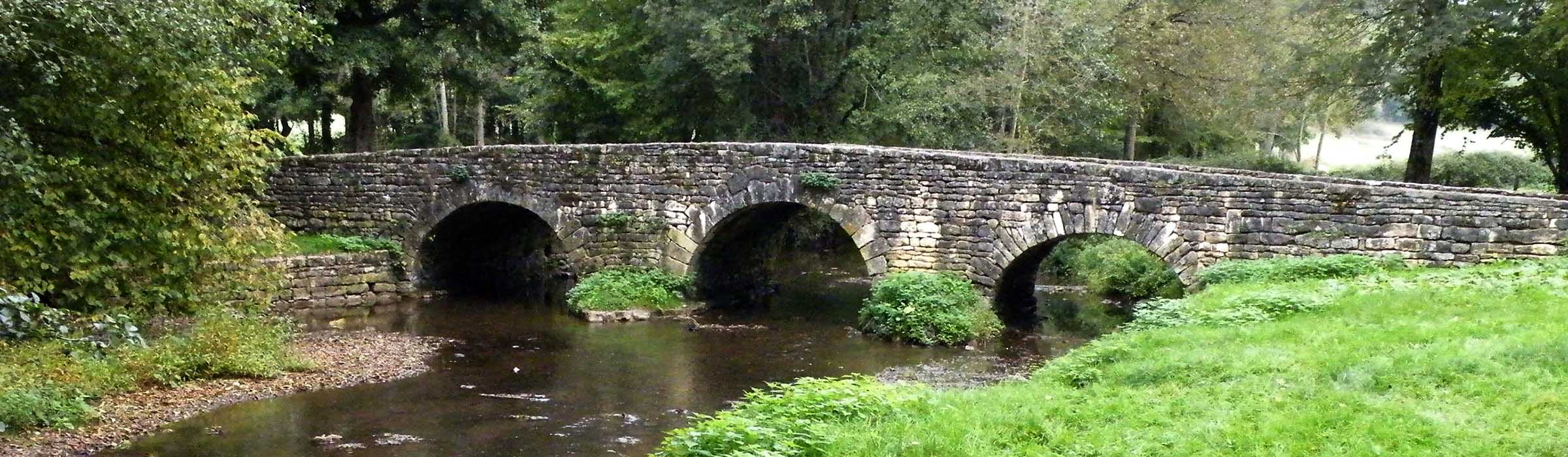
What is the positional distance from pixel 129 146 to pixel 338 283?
25.5 feet

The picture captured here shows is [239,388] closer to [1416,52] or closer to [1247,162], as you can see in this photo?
[1416,52]

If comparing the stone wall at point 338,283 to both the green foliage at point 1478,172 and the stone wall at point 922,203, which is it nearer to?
the stone wall at point 922,203

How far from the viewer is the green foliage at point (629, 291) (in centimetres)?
1784

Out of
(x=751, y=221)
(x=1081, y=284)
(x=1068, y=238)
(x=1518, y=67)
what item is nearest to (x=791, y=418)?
(x=1068, y=238)

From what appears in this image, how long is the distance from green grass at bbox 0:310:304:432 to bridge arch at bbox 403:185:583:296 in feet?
18.3

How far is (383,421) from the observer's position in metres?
10.7

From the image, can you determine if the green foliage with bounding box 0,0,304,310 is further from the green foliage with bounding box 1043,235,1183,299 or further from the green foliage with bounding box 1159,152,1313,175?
the green foliage with bounding box 1159,152,1313,175

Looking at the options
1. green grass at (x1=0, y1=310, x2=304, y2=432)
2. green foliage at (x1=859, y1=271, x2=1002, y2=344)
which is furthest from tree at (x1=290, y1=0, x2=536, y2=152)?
green foliage at (x1=859, y1=271, x2=1002, y2=344)

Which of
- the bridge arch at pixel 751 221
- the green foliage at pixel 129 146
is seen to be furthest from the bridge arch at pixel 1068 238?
the green foliage at pixel 129 146

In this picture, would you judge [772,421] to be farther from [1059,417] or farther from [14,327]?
[14,327]

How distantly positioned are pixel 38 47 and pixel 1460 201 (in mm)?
13567

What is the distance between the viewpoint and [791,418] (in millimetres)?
7648

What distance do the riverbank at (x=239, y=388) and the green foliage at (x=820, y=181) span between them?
17.7 ft

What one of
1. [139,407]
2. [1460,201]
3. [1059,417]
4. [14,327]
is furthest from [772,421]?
[1460,201]
